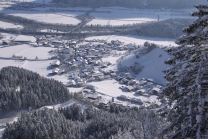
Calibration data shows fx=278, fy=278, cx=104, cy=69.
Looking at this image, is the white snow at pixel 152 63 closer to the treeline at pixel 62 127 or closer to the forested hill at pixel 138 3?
the treeline at pixel 62 127

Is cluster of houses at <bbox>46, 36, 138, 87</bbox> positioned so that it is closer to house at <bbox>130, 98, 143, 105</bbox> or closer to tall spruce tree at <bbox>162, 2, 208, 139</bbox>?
house at <bbox>130, 98, 143, 105</bbox>

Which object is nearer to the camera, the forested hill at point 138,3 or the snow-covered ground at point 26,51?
the snow-covered ground at point 26,51

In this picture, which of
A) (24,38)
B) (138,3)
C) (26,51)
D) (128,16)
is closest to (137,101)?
(26,51)

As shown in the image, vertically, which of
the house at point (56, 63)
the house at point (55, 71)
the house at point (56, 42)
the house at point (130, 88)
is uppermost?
the house at point (56, 42)

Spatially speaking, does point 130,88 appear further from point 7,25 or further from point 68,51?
point 7,25

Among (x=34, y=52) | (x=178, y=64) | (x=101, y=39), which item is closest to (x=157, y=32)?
(x=101, y=39)

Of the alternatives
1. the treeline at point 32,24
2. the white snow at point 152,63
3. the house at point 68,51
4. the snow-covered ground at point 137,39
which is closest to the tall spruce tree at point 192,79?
the white snow at point 152,63
